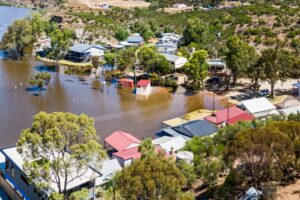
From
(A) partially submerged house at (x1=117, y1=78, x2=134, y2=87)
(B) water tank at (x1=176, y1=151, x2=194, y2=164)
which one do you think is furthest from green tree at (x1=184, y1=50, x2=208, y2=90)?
(B) water tank at (x1=176, y1=151, x2=194, y2=164)

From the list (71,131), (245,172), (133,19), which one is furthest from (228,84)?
(133,19)

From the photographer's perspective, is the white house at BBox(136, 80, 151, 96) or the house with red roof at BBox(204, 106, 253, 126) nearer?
the house with red roof at BBox(204, 106, 253, 126)

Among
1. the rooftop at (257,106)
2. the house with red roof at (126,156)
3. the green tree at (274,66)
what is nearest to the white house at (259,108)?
the rooftop at (257,106)

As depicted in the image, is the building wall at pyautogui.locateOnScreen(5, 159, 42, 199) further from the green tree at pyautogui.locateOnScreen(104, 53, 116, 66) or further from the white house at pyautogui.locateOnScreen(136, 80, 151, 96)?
the green tree at pyautogui.locateOnScreen(104, 53, 116, 66)

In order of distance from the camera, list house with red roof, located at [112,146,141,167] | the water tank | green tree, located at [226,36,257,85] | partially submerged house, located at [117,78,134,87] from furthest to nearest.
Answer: partially submerged house, located at [117,78,134,87]
green tree, located at [226,36,257,85]
house with red roof, located at [112,146,141,167]
the water tank

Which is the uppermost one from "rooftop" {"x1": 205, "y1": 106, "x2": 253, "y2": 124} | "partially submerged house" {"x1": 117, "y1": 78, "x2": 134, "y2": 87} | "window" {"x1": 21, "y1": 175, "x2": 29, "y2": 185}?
"window" {"x1": 21, "y1": 175, "x2": 29, "y2": 185}

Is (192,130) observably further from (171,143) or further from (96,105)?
(96,105)

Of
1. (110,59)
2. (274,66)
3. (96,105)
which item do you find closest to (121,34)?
(110,59)

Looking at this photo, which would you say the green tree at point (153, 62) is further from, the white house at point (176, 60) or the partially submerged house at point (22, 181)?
the partially submerged house at point (22, 181)
